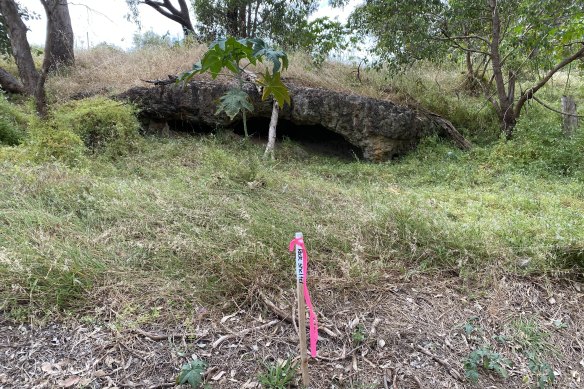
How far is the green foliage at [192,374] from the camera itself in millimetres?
1710

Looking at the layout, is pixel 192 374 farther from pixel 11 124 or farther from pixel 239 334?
pixel 11 124

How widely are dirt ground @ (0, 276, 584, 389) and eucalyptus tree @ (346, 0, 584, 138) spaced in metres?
4.80

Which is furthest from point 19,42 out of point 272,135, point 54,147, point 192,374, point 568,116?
point 568,116

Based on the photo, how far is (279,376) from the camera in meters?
1.77

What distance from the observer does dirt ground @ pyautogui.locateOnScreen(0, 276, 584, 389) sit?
1823 millimetres

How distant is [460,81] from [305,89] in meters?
4.06

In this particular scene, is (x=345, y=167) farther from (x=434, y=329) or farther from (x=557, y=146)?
(x=434, y=329)

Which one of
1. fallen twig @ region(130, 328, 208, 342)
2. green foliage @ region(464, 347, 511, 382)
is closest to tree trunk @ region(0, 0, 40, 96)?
fallen twig @ region(130, 328, 208, 342)

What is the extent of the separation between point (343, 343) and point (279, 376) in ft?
1.41

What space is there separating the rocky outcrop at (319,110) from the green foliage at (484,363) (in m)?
4.66

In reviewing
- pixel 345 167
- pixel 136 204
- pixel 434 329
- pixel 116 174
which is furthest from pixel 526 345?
pixel 116 174

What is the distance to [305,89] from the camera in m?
6.42

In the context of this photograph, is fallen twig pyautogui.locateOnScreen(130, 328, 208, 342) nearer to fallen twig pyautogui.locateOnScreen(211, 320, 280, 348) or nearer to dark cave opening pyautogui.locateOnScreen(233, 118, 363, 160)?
fallen twig pyautogui.locateOnScreen(211, 320, 280, 348)

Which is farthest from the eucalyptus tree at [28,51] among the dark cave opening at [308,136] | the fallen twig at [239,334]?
the fallen twig at [239,334]
